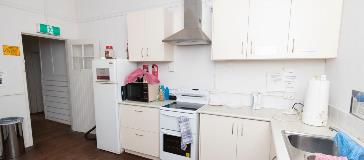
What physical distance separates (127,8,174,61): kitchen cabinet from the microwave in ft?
1.34

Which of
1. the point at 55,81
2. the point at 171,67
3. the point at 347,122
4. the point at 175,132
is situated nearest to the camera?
the point at 347,122

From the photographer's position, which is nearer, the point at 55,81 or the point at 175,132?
the point at 175,132

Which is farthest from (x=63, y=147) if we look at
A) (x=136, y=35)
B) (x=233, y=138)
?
(x=233, y=138)

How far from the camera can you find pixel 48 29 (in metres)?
3.15

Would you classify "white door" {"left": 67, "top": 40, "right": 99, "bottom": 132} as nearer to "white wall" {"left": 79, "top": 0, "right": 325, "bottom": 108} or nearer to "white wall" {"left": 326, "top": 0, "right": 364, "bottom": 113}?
"white wall" {"left": 79, "top": 0, "right": 325, "bottom": 108}

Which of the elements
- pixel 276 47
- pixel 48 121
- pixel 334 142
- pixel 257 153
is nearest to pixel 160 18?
pixel 276 47

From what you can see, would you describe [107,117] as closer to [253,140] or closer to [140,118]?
[140,118]

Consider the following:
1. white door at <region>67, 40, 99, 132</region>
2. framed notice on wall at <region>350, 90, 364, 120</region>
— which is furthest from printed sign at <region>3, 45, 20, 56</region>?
framed notice on wall at <region>350, 90, 364, 120</region>

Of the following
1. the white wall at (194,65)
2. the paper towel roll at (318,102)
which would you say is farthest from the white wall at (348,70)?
the white wall at (194,65)

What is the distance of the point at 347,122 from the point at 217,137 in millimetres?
1180

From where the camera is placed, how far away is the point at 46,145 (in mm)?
3000

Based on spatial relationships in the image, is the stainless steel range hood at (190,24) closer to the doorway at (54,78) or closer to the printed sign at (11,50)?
the printed sign at (11,50)

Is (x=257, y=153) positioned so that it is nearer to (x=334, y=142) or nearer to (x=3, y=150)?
(x=334, y=142)

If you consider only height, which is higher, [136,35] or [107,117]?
[136,35]
